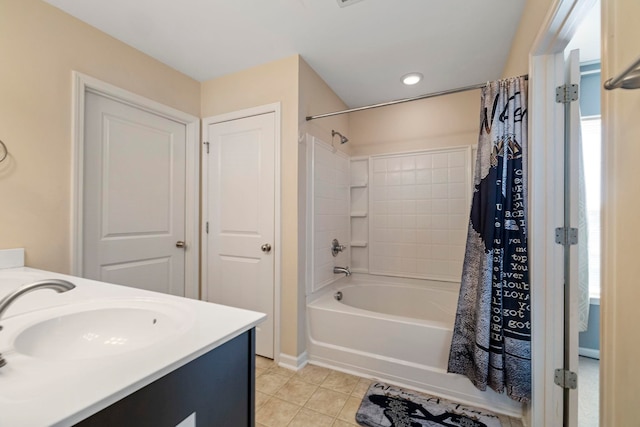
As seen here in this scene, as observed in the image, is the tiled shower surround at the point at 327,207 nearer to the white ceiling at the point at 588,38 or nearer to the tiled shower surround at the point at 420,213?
the tiled shower surround at the point at 420,213

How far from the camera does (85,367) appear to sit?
0.55 meters

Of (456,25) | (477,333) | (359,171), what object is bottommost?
(477,333)

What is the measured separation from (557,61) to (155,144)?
2.59 metres

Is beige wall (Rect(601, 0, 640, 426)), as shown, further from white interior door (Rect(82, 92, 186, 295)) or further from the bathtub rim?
white interior door (Rect(82, 92, 186, 295))

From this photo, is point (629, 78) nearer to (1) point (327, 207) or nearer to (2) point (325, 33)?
(2) point (325, 33)

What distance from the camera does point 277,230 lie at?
2051mm

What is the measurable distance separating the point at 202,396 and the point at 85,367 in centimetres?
27

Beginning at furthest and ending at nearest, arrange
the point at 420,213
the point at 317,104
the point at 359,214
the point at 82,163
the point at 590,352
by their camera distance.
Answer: the point at 359,214 < the point at 420,213 < the point at 317,104 < the point at 590,352 < the point at 82,163

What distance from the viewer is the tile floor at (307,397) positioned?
1479 millimetres

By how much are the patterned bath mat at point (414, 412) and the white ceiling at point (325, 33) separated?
7.66ft

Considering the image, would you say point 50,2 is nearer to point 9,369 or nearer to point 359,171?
point 9,369

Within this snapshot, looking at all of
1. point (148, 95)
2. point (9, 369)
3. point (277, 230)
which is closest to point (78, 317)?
point (9, 369)

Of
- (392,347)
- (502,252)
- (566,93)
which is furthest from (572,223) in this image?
(392,347)

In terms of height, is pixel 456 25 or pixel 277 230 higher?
pixel 456 25
